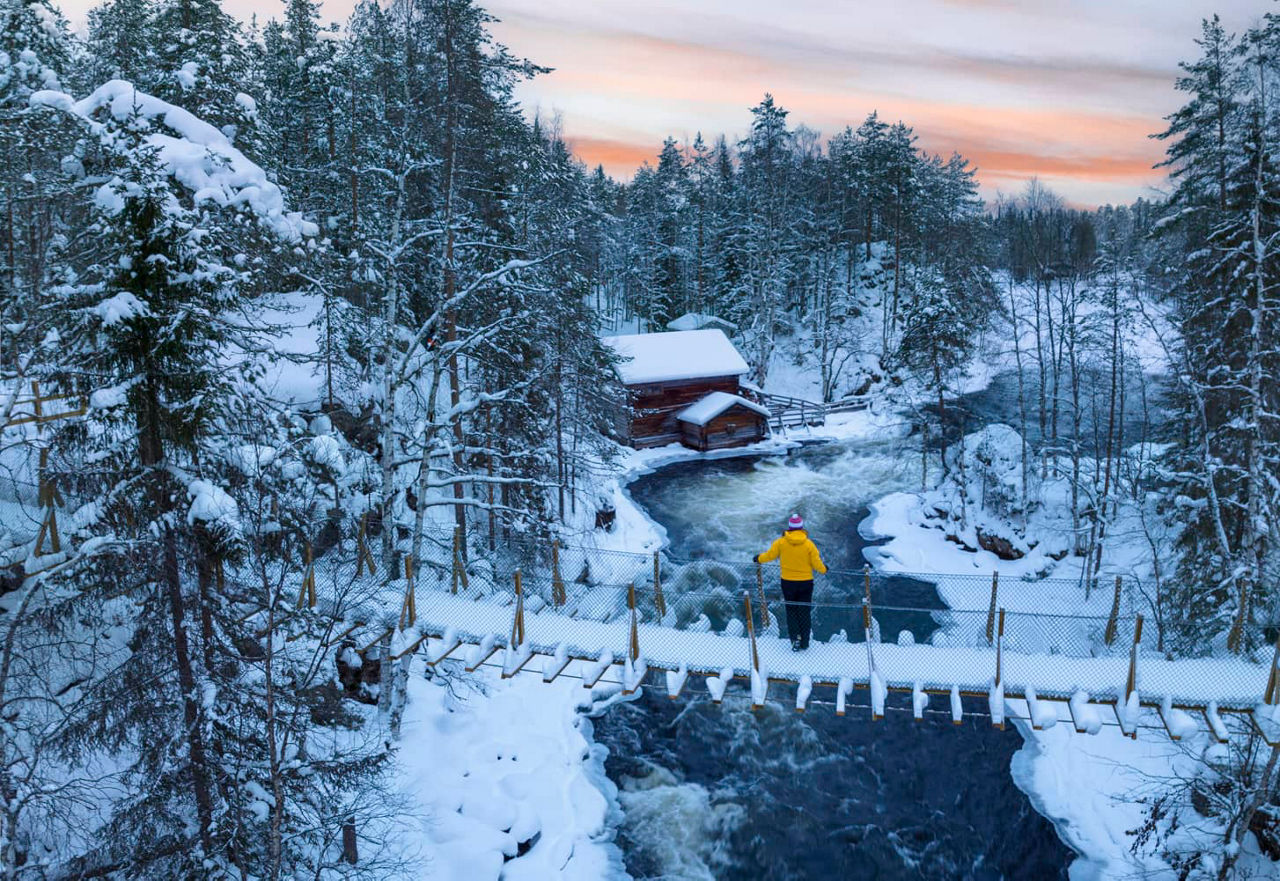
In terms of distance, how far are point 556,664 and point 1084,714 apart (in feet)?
22.1

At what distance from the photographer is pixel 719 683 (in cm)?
1068

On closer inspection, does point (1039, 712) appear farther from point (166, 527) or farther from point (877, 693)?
point (166, 527)

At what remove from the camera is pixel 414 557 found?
12.7 metres

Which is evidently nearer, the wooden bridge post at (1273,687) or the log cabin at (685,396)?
the wooden bridge post at (1273,687)

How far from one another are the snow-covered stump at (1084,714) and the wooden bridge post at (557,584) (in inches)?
289

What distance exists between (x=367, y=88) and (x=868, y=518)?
19450 mm

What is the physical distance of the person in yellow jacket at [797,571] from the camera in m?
10.8

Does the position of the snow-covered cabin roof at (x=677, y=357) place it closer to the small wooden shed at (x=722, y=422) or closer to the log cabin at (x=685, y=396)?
the log cabin at (x=685, y=396)

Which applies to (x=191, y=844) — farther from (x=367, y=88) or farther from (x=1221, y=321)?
(x=367, y=88)

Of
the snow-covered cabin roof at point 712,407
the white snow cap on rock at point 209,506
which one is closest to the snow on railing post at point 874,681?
the white snow cap on rock at point 209,506

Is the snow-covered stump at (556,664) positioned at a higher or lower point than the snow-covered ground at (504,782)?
higher

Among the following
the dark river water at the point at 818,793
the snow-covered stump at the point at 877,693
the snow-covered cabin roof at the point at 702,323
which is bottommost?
the dark river water at the point at 818,793

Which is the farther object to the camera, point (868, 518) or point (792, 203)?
point (792, 203)

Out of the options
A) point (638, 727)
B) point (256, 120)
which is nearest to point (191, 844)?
point (638, 727)
